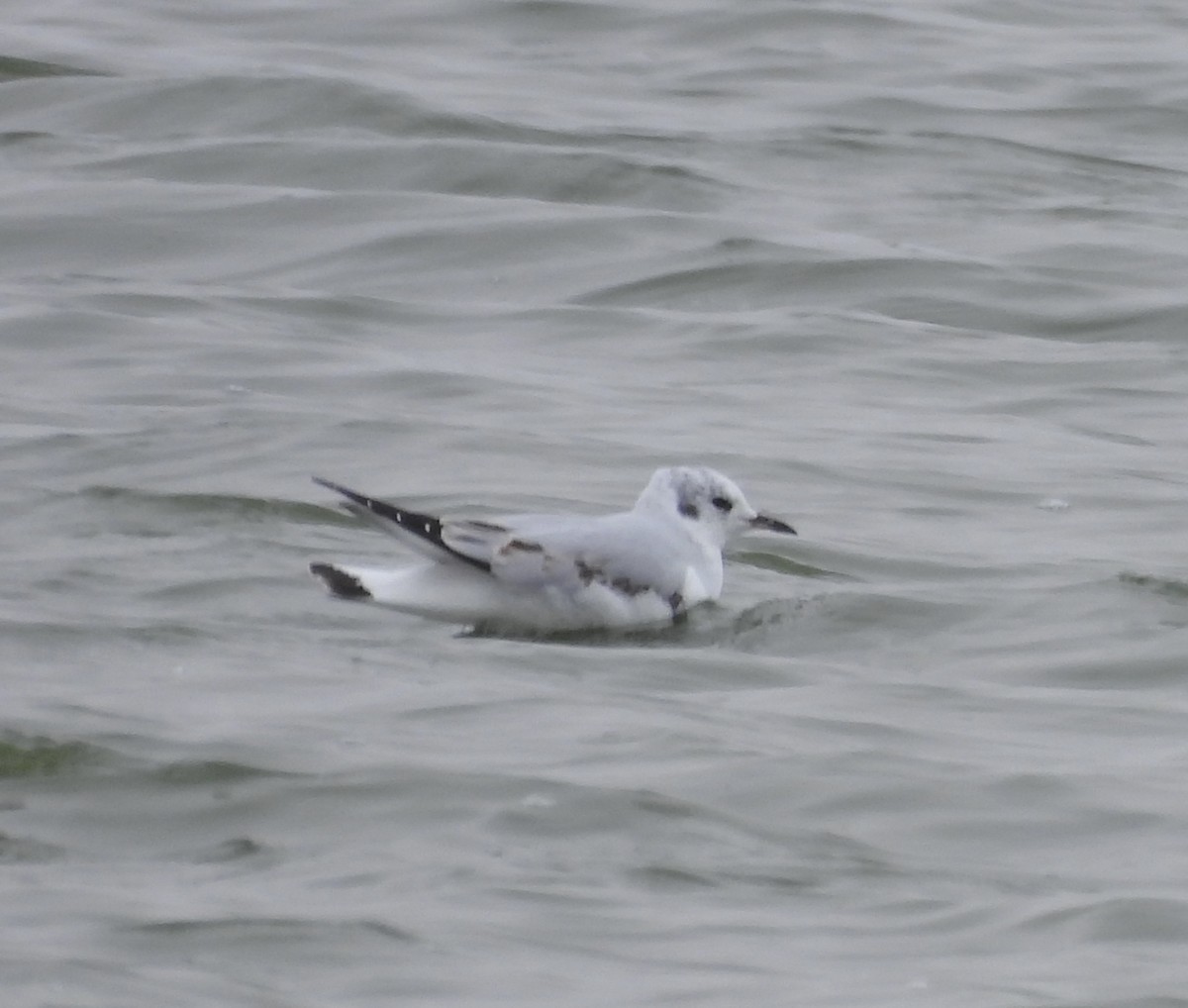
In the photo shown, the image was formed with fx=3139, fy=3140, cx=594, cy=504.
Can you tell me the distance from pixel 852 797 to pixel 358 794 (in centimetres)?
106

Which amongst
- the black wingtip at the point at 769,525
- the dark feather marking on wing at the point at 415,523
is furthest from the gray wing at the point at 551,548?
the black wingtip at the point at 769,525

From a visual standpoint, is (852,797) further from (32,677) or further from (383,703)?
(32,677)

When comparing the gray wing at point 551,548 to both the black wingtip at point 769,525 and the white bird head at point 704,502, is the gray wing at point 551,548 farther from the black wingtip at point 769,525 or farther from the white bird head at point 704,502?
the black wingtip at point 769,525

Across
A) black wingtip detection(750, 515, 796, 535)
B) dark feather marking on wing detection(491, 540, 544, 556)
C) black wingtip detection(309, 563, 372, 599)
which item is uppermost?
dark feather marking on wing detection(491, 540, 544, 556)

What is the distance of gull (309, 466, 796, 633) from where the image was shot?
313 inches

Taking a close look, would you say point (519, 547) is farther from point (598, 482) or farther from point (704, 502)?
point (598, 482)

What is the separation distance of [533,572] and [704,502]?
30.8 inches

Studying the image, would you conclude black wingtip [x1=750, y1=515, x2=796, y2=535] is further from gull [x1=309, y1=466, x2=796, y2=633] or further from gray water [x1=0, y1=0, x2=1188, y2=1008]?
gull [x1=309, y1=466, x2=796, y2=633]

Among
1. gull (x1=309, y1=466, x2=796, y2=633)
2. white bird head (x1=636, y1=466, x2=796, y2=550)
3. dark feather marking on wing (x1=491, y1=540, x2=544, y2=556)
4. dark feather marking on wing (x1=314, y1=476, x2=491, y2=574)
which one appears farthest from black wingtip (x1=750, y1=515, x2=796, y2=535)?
dark feather marking on wing (x1=314, y1=476, x2=491, y2=574)

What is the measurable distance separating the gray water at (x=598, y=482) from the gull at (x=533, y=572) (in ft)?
0.32

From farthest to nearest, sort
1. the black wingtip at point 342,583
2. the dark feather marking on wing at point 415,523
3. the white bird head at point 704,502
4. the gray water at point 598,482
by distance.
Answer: the white bird head at point 704,502 → the black wingtip at point 342,583 → the dark feather marking on wing at point 415,523 → the gray water at point 598,482

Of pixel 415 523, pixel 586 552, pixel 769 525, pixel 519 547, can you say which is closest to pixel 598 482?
pixel 769 525

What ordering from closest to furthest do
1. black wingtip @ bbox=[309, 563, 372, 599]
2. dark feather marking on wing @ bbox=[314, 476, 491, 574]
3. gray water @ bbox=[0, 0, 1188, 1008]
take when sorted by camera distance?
1. gray water @ bbox=[0, 0, 1188, 1008]
2. dark feather marking on wing @ bbox=[314, 476, 491, 574]
3. black wingtip @ bbox=[309, 563, 372, 599]

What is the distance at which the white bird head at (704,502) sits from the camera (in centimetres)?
856
